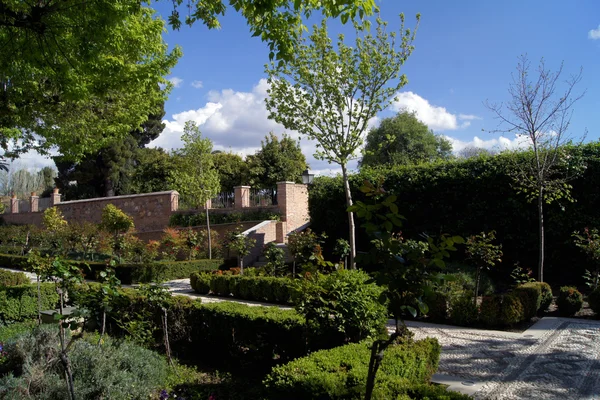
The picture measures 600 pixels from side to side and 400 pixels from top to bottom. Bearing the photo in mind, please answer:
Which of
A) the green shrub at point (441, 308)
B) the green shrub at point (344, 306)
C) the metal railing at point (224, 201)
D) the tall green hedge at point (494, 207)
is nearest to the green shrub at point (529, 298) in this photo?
the green shrub at point (441, 308)

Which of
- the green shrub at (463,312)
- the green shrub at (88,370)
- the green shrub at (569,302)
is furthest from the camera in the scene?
the green shrub at (569,302)

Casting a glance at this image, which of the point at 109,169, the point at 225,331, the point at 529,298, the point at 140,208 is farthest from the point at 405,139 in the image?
the point at 225,331

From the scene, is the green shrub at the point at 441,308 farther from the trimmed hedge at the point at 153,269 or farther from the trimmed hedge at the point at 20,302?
the trimmed hedge at the point at 153,269

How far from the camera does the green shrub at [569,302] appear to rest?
809 cm

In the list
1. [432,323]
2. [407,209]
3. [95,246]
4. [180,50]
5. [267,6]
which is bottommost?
[432,323]

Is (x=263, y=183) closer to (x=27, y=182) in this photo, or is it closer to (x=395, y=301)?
(x=395, y=301)

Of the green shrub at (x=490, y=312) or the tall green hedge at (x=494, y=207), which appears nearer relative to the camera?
the green shrub at (x=490, y=312)

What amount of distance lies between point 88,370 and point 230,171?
25628 mm

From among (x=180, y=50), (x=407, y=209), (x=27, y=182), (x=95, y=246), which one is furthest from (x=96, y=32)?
(x=27, y=182)

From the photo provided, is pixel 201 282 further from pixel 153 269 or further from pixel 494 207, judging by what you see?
pixel 494 207

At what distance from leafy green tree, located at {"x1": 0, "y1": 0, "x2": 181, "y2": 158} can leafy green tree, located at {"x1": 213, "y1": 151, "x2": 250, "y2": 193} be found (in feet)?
54.3

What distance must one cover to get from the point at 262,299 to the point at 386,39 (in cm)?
716

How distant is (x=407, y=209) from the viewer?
13227mm

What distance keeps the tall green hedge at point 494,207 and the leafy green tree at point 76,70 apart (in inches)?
245
